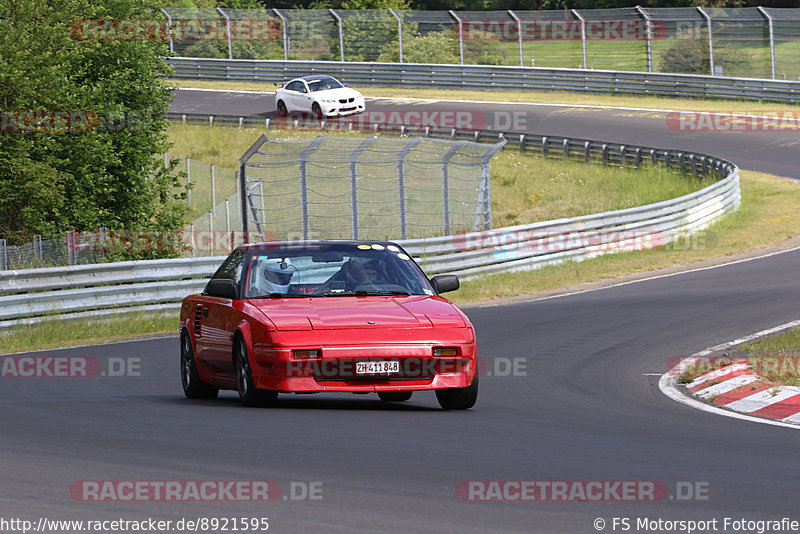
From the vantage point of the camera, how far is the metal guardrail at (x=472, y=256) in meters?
18.3

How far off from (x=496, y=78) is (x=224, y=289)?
1732 inches

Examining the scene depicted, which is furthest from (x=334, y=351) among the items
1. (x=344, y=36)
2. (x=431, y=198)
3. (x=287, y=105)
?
(x=344, y=36)

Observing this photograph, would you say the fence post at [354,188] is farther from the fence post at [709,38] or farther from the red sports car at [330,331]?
the fence post at [709,38]

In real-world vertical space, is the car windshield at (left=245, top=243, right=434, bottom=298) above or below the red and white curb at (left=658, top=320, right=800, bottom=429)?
above

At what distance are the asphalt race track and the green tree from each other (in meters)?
10.9

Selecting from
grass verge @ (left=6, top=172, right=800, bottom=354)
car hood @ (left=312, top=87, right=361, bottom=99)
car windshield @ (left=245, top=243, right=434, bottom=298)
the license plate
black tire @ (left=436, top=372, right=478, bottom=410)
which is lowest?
grass verge @ (left=6, top=172, right=800, bottom=354)

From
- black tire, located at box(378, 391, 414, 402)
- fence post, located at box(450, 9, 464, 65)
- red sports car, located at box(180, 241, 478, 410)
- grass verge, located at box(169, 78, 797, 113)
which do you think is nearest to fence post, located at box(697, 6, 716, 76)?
grass verge, located at box(169, 78, 797, 113)

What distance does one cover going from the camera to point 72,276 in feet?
61.5

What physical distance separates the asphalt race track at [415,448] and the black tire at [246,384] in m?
0.16

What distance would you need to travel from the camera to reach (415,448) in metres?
7.68

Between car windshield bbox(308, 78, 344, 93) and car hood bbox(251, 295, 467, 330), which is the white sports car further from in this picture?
car hood bbox(251, 295, 467, 330)

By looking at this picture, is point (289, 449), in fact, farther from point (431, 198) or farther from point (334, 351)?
point (431, 198)

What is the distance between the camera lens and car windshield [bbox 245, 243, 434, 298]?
34.0 ft

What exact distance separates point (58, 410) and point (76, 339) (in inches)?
→ 320
